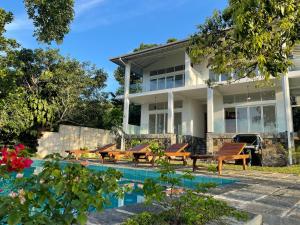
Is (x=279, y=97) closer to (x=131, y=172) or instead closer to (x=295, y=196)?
(x=131, y=172)

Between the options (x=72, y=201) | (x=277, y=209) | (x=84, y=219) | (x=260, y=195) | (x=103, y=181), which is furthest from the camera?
(x=260, y=195)

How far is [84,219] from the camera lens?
1.51m

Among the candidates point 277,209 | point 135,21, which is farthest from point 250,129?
point 277,209

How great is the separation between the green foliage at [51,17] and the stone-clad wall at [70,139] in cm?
796

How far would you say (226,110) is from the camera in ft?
62.8

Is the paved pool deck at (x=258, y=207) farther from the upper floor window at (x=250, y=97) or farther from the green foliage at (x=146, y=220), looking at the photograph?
the upper floor window at (x=250, y=97)

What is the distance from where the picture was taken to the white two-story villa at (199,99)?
1653 cm

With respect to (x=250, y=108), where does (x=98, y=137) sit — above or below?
below

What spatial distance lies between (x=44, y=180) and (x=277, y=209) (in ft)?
11.1

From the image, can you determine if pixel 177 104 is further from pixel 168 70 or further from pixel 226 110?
pixel 226 110

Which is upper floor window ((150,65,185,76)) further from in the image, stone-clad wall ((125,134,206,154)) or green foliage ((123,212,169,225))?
green foliage ((123,212,169,225))

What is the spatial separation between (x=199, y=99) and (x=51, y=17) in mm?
13799

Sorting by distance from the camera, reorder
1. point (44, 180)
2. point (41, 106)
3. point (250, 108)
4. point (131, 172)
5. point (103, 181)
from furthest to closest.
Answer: point (250, 108), point (41, 106), point (131, 172), point (103, 181), point (44, 180)

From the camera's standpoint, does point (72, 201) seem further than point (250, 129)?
No
